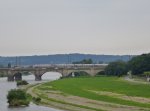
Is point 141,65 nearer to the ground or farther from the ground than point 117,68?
farther from the ground

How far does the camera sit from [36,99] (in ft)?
261

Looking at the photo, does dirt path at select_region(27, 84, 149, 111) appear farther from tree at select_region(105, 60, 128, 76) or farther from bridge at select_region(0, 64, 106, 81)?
bridge at select_region(0, 64, 106, 81)

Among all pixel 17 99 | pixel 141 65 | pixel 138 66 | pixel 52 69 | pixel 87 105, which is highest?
pixel 141 65

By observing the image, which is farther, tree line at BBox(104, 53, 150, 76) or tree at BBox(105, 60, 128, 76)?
tree at BBox(105, 60, 128, 76)

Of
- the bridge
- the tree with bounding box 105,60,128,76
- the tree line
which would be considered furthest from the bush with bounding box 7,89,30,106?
the bridge

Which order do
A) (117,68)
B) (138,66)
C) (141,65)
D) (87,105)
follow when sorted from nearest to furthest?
1. (87,105)
2. (141,65)
3. (138,66)
4. (117,68)

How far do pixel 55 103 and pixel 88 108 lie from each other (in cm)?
1089

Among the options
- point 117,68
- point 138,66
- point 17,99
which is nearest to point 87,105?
point 17,99

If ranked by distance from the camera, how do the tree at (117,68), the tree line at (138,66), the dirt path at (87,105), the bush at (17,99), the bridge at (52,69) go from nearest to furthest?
the dirt path at (87,105), the bush at (17,99), the tree line at (138,66), the tree at (117,68), the bridge at (52,69)

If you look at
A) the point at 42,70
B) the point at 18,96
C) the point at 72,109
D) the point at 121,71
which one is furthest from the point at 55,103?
the point at 42,70

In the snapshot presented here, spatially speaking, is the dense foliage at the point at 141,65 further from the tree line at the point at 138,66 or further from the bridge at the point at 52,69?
the bridge at the point at 52,69

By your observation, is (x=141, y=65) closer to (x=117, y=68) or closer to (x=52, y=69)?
(x=117, y=68)

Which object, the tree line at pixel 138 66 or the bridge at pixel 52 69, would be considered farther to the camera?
the bridge at pixel 52 69

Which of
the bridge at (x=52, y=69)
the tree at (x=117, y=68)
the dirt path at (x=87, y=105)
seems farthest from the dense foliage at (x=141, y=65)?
the dirt path at (x=87, y=105)
